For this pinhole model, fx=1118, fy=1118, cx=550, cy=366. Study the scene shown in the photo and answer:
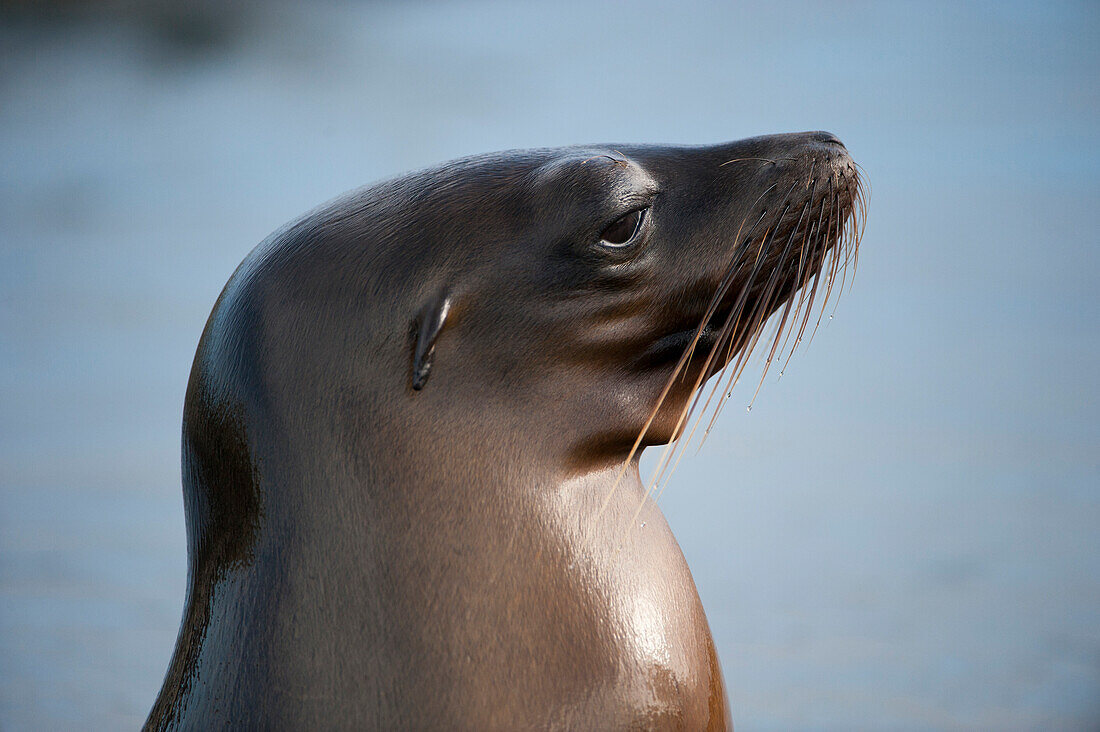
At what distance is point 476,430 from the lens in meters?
0.71

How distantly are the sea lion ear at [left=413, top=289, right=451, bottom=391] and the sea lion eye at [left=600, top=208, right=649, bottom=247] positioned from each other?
0.35 feet

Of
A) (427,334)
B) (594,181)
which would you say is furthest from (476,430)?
(594,181)

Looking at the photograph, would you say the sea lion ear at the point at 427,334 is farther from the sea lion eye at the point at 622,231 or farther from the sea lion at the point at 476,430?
the sea lion eye at the point at 622,231

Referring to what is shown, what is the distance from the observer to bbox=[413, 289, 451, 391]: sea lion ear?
0.70 metres

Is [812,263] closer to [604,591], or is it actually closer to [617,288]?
[617,288]

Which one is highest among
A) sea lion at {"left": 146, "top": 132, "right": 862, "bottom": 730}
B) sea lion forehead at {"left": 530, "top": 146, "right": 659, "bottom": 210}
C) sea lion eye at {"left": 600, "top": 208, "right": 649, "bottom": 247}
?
sea lion forehead at {"left": 530, "top": 146, "right": 659, "bottom": 210}

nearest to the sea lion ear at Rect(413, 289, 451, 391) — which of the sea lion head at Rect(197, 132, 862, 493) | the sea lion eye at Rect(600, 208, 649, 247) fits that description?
the sea lion head at Rect(197, 132, 862, 493)

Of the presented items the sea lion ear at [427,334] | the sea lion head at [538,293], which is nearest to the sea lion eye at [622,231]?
the sea lion head at [538,293]

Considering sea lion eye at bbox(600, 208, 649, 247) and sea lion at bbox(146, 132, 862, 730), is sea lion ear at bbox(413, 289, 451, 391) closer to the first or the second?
sea lion at bbox(146, 132, 862, 730)

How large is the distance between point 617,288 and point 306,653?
30 centimetres

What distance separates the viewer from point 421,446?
703mm

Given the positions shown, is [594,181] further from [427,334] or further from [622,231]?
[427,334]

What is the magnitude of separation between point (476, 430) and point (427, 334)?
7 centimetres

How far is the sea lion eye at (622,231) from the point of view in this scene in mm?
715
